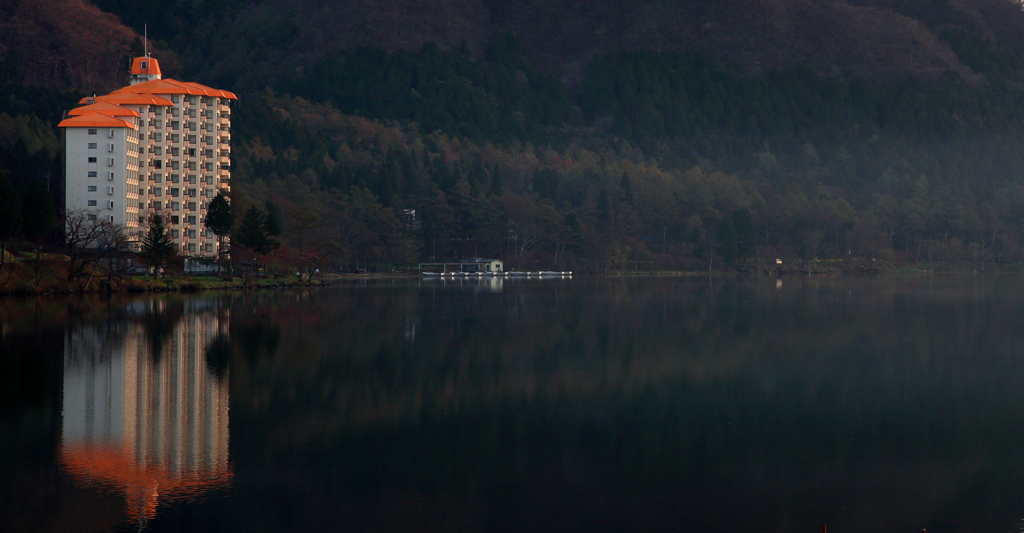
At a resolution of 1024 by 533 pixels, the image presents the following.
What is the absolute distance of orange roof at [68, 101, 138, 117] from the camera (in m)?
82.0

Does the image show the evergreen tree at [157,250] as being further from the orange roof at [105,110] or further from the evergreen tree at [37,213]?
the orange roof at [105,110]

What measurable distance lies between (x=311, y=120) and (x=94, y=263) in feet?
383

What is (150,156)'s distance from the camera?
8806 cm

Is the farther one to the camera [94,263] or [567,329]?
[94,263]

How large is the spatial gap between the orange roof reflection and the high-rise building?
61800 mm

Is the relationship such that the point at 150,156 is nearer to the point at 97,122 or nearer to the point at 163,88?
the point at 163,88

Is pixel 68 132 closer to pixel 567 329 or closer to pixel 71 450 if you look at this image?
pixel 567 329

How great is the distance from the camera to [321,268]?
101 meters

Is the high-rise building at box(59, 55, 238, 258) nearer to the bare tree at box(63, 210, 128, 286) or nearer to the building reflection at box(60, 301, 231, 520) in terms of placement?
the bare tree at box(63, 210, 128, 286)

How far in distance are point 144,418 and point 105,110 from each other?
Result: 69627 millimetres

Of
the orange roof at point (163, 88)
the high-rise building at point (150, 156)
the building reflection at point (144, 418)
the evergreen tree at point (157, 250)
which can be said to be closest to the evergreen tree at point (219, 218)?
the high-rise building at point (150, 156)

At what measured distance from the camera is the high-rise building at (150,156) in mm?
80500

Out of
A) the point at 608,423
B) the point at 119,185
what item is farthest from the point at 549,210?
the point at 608,423

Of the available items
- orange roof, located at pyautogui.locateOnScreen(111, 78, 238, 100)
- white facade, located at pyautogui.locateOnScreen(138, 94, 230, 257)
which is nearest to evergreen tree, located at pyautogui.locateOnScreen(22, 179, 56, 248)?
white facade, located at pyautogui.locateOnScreen(138, 94, 230, 257)
